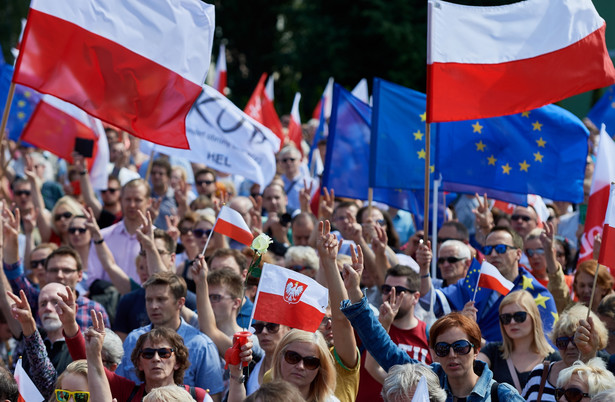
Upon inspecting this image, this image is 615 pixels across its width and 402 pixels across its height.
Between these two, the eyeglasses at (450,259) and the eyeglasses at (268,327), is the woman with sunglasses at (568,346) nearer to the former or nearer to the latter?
the eyeglasses at (268,327)

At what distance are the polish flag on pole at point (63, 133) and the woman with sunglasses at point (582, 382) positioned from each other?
662cm

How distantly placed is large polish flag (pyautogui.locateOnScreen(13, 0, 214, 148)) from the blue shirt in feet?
4.70

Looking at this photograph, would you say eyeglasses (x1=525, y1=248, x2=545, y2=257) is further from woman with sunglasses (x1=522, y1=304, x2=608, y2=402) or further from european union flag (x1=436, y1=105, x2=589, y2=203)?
woman with sunglasses (x1=522, y1=304, x2=608, y2=402)

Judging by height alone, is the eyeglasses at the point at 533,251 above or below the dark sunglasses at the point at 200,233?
above

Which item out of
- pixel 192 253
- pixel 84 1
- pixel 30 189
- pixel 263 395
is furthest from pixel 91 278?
pixel 263 395

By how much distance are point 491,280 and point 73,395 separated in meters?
3.06

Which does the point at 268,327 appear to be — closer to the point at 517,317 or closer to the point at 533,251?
the point at 517,317

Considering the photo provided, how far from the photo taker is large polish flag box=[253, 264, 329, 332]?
5.99 m

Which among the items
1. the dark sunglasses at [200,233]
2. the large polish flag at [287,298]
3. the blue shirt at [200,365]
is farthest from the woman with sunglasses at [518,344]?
the dark sunglasses at [200,233]

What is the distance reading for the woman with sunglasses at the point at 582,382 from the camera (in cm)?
530

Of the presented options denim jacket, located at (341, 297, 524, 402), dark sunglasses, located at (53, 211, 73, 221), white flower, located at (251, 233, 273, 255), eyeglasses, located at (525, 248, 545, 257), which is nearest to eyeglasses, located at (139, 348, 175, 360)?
white flower, located at (251, 233, 273, 255)

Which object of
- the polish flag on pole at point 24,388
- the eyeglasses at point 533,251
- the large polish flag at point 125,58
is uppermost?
the large polish flag at point 125,58

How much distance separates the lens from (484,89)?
7.89 meters

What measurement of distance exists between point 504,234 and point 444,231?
0.96m
